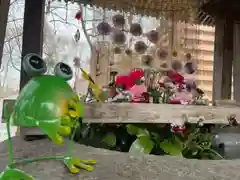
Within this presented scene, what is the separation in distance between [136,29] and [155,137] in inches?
74.6

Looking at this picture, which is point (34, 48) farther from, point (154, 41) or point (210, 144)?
point (154, 41)

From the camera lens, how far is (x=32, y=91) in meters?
0.50

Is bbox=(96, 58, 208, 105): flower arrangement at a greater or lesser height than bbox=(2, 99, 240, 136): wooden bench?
greater

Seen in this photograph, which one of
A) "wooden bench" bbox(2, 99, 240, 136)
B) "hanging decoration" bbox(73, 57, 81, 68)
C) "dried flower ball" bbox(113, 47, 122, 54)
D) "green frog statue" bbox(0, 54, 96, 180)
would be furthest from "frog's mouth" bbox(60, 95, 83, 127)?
"dried flower ball" bbox(113, 47, 122, 54)

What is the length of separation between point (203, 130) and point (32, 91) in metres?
0.60

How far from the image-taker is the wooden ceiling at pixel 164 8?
2.13 meters

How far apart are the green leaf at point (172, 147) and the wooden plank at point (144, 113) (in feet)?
0.18

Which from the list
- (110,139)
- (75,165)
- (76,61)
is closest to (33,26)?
(110,139)

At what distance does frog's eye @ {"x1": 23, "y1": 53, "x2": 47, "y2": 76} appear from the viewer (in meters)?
0.64

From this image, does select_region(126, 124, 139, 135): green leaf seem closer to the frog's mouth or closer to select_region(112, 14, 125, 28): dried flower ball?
the frog's mouth

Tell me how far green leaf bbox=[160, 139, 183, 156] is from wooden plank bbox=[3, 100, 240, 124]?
5 cm

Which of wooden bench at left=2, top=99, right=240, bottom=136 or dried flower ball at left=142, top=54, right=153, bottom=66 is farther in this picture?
dried flower ball at left=142, top=54, right=153, bottom=66

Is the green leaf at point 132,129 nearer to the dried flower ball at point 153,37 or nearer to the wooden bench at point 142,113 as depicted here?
the wooden bench at point 142,113

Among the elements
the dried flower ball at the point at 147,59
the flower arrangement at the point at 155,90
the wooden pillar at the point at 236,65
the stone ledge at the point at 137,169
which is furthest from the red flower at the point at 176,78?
the dried flower ball at the point at 147,59
